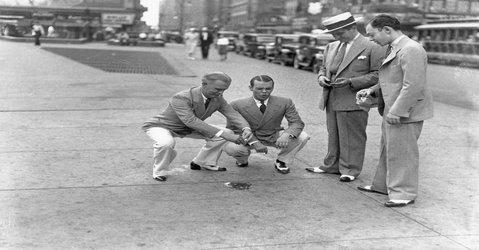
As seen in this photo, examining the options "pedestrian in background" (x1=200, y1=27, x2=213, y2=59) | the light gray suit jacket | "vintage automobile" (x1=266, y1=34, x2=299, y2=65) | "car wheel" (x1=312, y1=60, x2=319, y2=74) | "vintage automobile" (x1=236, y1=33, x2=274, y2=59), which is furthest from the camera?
"vintage automobile" (x1=236, y1=33, x2=274, y2=59)

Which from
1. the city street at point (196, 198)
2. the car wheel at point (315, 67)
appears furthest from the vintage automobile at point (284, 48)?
the city street at point (196, 198)

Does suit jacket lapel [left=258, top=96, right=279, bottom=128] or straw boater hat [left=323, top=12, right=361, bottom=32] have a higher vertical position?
straw boater hat [left=323, top=12, right=361, bottom=32]

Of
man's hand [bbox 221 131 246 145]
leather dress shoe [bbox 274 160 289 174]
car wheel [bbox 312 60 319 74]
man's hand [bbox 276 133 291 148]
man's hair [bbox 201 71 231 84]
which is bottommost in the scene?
car wheel [bbox 312 60 319 74]

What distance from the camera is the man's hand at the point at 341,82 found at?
5.38 meters

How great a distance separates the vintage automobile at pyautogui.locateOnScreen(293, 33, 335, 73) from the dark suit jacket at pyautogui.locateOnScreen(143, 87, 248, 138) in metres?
14.6

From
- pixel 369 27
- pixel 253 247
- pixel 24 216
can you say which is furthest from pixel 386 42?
pixel 24 216

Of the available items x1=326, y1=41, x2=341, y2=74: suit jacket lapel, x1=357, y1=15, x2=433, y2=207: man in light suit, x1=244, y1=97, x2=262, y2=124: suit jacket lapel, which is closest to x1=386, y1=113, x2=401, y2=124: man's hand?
x1=357, y1=15, x2=433, y2=207: man in light suit

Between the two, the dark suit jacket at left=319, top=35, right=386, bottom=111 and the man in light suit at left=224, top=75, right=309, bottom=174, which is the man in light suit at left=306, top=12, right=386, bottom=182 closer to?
the dark suit jacket at left=319, top=35, right=386, bottom=111

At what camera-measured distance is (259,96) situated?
5.65m

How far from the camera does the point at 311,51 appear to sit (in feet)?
68.2

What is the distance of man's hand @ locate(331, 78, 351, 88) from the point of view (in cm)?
538

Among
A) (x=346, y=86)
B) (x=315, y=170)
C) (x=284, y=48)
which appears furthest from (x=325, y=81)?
(x=284, y=48)

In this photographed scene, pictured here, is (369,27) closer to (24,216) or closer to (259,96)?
(259,96)

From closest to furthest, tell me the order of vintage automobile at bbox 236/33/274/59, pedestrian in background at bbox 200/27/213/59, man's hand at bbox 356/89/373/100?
man's hand at bbox 356/89/373/100 < pedestrian in background at bbox 200/27/213/59 < vintage automobile at bbox 236/33/274/59
